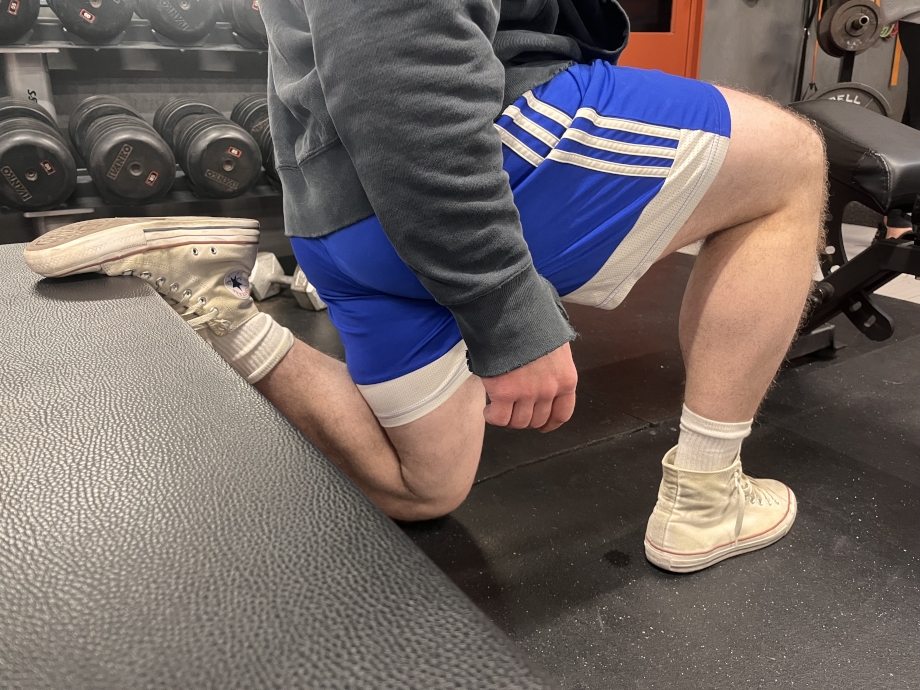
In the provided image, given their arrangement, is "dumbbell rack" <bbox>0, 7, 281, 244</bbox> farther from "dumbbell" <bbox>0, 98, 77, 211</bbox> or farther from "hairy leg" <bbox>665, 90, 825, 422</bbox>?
"hairy leg" <bbox>665, 90, 825, 422</bbox>

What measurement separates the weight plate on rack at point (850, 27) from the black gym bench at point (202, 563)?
3.83 m

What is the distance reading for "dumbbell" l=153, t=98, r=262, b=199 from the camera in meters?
2.23

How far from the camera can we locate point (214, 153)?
88.3 inches

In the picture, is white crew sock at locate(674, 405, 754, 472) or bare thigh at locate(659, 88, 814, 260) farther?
white crew sock at locate(674, 405, 754, 472)

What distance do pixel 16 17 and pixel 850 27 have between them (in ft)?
11.7


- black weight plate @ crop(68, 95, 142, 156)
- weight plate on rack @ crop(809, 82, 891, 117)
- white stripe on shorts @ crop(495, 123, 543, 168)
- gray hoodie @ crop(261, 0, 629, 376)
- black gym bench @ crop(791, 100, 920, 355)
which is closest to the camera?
gray hoodie @ crop(261, 0, 629, 376)

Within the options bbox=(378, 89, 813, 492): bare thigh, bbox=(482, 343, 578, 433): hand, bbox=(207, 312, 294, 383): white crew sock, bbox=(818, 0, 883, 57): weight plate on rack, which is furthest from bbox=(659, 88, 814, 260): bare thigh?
bbox=(818, 0, 883, 57): weight plate on rack

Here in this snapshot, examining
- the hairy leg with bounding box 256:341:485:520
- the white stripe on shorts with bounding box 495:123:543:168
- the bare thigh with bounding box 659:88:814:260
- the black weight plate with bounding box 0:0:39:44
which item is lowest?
the hairy leg with bounding box 256:341:485:520

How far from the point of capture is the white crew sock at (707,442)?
3.18 feet

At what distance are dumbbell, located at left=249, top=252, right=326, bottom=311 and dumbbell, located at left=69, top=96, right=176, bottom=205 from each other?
15.8 inches

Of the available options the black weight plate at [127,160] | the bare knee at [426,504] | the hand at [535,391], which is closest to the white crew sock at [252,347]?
the bare knee at [426,504]

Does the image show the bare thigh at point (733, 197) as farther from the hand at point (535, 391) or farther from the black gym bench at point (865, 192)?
the black gym bench at point (865, 192)

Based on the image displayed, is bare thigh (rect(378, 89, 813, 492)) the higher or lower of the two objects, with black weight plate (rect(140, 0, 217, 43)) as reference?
lower

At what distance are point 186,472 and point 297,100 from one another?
53cm
